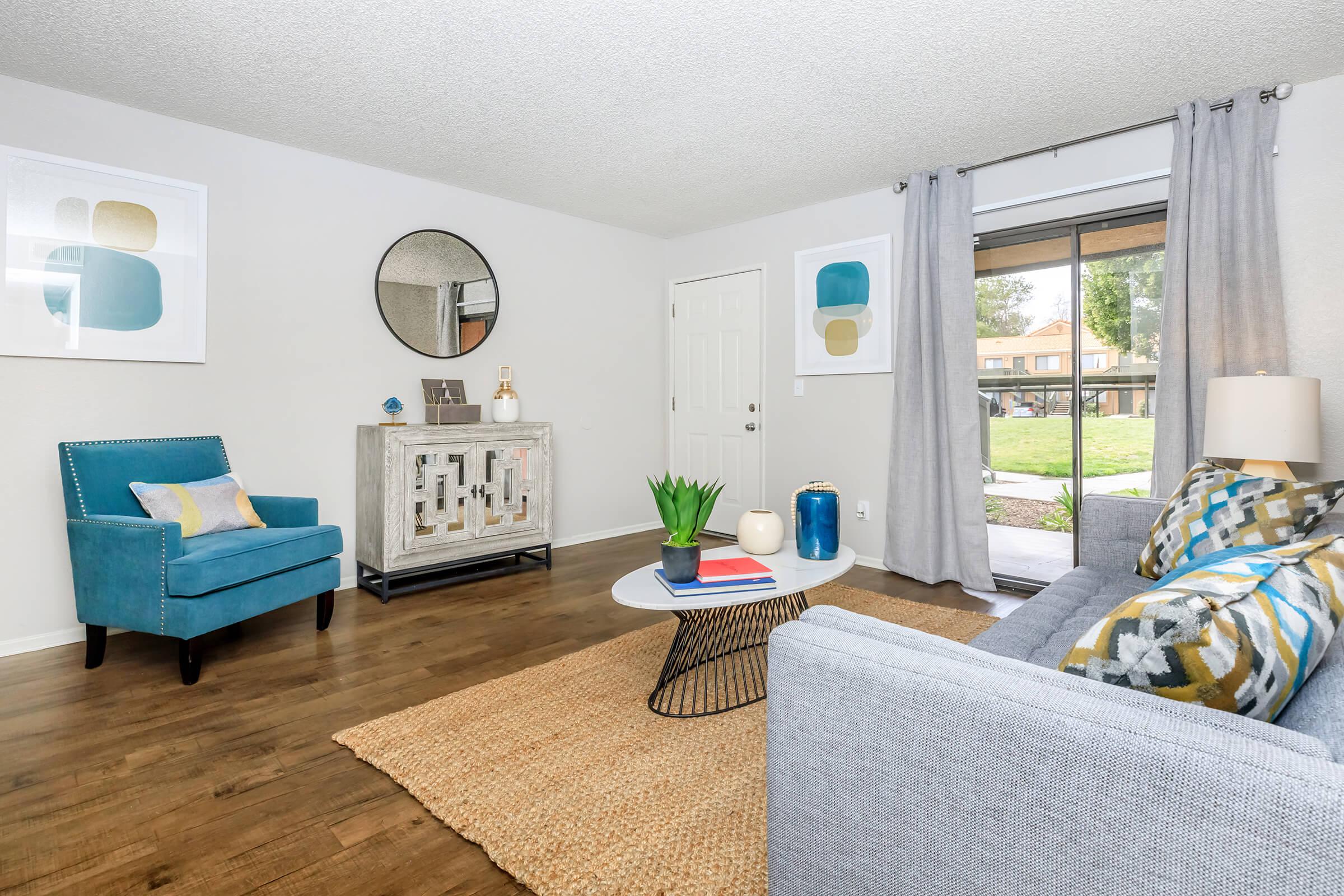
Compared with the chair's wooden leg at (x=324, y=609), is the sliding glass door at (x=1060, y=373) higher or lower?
higher

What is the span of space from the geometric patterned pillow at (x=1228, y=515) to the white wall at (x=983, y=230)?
1.28 metres

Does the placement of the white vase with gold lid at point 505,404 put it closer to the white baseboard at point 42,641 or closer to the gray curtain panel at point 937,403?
the white baseboard at point 42,641

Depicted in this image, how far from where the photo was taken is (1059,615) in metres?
1.91

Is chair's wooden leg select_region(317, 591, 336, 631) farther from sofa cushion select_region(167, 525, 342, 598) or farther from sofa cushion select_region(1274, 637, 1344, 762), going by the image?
sofa cushion select_region(1274, 637, 1344, 762)

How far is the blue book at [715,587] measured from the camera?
7.09 feet

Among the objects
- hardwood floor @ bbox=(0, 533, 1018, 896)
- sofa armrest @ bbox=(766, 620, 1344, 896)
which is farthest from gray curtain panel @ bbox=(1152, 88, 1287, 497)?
sofa armrest @ bbox=(766, 620, 1344, 896)

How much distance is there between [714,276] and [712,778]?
4.01 m

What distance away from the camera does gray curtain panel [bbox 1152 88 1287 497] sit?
281cm

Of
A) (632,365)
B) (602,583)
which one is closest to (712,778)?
(602,583)

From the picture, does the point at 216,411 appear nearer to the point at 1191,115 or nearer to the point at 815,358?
the point at 815,358

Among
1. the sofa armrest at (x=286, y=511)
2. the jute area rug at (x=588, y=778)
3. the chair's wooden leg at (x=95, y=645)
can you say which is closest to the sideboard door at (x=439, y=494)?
the sofa armrest at (x=286, y=511)

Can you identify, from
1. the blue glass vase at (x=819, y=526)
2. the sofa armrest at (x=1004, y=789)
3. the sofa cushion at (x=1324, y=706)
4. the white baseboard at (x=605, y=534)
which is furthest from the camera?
the white baseboard at (x=605, y=534)

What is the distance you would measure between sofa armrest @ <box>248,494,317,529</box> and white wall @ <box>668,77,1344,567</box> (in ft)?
9.63

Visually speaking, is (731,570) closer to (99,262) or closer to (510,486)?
(510,486)
